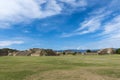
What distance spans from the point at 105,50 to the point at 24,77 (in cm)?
5303

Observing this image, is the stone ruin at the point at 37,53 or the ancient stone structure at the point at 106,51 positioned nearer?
the stone ruin at the point at 37,53

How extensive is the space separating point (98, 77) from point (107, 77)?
568 millimetres

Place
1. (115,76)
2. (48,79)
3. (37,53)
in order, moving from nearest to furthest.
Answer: (48,79) < (115,76) < (37,53)

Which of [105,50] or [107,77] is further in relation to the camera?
[105,50]

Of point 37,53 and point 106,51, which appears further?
point 106,51

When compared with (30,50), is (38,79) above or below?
below

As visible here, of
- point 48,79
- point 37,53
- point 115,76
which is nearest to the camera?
point 48,79

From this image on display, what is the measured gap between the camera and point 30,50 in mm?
60938

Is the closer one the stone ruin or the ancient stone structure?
the stone ruin

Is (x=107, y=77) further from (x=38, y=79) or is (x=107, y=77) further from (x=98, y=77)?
(x=38, y=79)

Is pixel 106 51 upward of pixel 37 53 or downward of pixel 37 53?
upward

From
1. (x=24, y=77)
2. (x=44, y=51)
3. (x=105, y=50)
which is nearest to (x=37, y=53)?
(x=44, y=51)

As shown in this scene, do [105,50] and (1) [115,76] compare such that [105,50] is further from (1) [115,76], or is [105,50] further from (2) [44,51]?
(1) [115,76]

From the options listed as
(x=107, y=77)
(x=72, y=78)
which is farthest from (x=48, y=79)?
(x=107, y=77)
